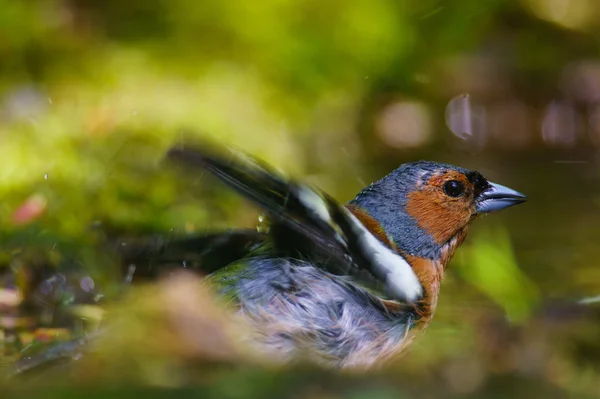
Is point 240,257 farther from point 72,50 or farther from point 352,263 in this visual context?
point 72,50

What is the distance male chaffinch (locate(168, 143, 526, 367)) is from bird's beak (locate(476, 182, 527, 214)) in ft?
0.97

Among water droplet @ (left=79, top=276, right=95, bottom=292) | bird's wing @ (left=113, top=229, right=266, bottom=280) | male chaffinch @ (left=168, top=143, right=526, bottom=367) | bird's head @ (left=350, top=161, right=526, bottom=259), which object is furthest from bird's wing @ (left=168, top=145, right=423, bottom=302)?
water droplet @ (left=79, top=276, right=95, bottom=292)

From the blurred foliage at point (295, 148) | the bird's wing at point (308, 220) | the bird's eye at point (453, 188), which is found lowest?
the blurred foliage at point (295, 148)

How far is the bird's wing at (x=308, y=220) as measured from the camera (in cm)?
207

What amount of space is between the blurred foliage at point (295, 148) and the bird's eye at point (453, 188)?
0.40 metres

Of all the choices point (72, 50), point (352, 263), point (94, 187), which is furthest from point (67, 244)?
point (72, 50)

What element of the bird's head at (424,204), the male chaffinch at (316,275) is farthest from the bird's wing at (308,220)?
the bird's head at (424,204)

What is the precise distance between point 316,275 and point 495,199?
0.83 m

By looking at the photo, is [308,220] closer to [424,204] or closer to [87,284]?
[424,204]

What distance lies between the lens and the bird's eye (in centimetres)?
283

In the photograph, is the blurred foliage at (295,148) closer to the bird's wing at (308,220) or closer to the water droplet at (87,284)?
the water droplet at (87,284)

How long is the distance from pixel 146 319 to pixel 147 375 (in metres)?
0.48

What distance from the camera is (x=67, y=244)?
3125mm

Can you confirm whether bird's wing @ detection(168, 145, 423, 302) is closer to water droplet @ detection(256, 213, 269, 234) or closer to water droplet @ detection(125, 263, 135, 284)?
water droplet @ detection(256, 213, 269, 234)
